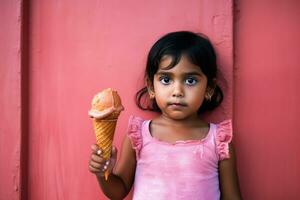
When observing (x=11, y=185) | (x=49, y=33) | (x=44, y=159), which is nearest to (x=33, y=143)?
(x=44, y=159)

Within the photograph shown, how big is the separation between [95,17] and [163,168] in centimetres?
89

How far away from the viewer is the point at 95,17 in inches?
88.7

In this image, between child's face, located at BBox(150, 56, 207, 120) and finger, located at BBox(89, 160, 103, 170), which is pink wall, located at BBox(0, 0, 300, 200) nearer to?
child's face, located at BBox(150, 56, 207, 120)

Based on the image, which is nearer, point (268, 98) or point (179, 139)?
point (179, 139)

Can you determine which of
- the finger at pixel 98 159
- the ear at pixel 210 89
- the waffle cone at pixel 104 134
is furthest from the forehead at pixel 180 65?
the finger at pixel 98 159

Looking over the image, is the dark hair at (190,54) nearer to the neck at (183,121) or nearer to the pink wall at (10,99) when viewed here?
the neck at (183,121)

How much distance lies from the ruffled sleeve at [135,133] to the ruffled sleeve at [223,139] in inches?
14.9

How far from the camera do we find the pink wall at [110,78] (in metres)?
2.15

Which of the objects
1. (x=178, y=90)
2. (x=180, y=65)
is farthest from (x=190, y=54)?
(x=178, y=90)

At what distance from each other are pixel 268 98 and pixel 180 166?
23.8 inches

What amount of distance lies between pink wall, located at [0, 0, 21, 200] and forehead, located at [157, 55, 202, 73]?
0.82m

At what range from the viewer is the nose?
189cm

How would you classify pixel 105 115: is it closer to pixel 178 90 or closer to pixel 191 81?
pixel 178 90

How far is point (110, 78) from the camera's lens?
7.37ft
